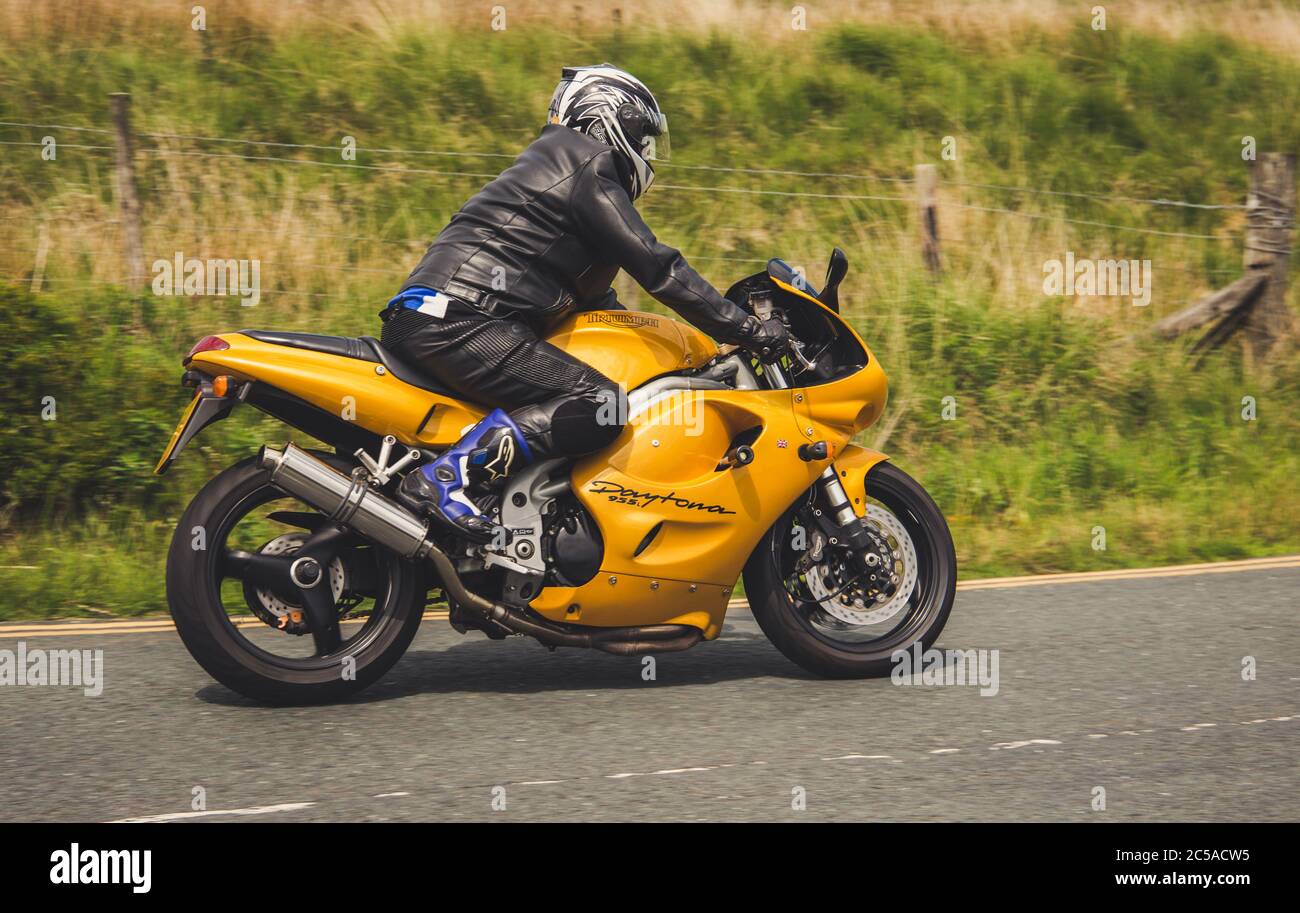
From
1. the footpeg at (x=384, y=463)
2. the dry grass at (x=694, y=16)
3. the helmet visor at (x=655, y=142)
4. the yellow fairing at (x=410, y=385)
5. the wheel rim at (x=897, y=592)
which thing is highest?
the dry grass at (x=694, y=16)

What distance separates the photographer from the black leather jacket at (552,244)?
18.9 ft

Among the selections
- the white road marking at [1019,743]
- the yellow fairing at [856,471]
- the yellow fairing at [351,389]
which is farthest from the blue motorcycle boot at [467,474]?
the white road marking at [1019,743]

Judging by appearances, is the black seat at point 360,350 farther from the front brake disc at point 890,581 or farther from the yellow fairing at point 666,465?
the front brake disc at point 890,581

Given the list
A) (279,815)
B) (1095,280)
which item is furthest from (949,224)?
(279,815)

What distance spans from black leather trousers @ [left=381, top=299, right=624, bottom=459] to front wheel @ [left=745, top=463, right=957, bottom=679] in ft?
2.83

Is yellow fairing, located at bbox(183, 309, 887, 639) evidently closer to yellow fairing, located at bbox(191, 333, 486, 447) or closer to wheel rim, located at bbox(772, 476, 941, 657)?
yellow fairing, located at bbox(191, 333, 486, 447)

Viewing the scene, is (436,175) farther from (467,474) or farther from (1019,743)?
(1019,743)

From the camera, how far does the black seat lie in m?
5.68

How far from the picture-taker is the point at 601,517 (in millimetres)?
5852

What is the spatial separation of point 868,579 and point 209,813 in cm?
270

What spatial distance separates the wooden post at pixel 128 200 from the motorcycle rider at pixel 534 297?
6.14 m

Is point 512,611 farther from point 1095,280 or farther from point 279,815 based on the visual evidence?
point 1095,280

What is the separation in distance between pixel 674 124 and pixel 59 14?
20.0 feet

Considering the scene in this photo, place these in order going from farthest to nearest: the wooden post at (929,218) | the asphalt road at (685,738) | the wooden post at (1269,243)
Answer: the wooden post at (929,218)
the wooden post at (1269,243)
the asphalt road at (685,738)
